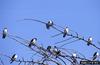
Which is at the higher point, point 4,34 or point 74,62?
point 4,34

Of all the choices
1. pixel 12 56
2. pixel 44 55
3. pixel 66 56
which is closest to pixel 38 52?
pixel 44 55

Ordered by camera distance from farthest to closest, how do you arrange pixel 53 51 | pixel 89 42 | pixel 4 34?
1. pixel 89 42
2. pixel 53 51
3. pixel 4 34

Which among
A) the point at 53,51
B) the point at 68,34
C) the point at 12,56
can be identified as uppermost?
the point at 68,34

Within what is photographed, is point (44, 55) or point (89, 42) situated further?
point (89, 42)

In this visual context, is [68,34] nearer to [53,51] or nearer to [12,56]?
[53,51]

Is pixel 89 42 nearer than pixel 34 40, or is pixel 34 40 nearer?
pixel 34 40

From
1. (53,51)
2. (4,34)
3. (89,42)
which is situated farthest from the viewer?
(89,42)

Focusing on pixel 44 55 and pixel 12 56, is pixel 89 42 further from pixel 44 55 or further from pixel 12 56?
pixel 12 56

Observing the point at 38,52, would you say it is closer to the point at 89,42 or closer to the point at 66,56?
the point at 66,56

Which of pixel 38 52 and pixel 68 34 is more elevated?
pixel 68 34

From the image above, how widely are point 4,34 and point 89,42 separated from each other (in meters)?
3.46

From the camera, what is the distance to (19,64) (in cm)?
1023

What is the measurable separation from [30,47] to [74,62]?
1884mm

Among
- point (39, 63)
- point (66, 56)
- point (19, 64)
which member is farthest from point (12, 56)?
point (66, 56)
